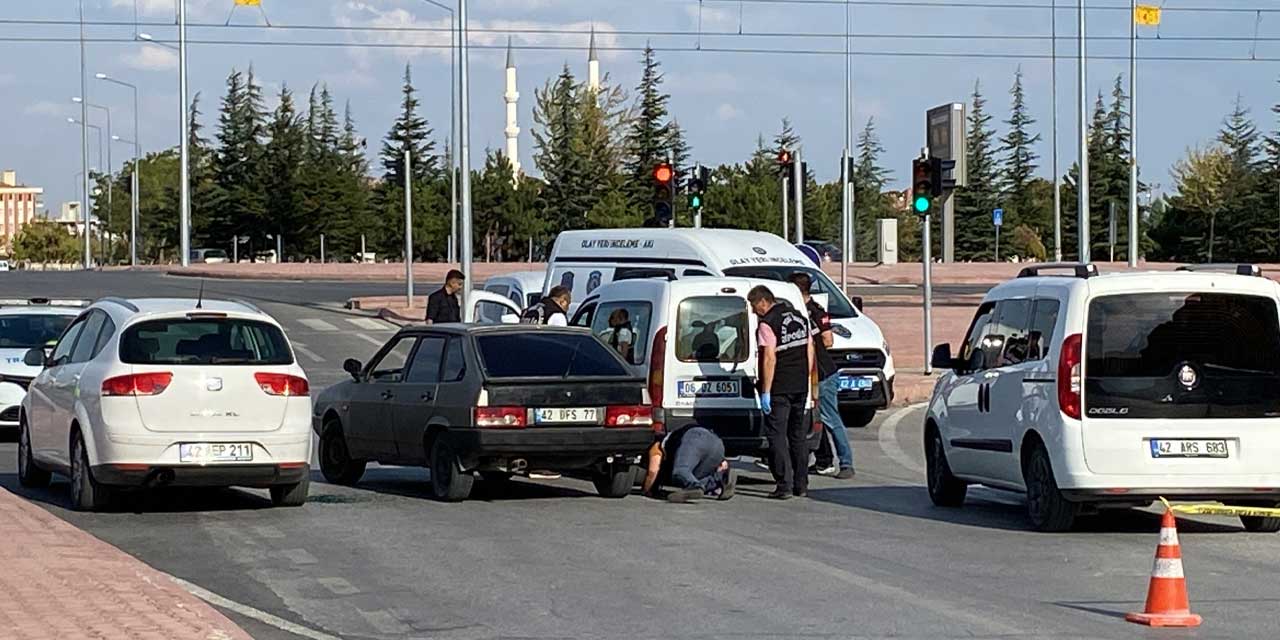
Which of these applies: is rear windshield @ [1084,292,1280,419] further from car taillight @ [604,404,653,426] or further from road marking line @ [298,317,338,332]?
road marking line @ [298,317,338,332]

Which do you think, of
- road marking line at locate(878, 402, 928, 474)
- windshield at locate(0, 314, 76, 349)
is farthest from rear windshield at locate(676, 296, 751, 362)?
windshield at locate(0, 314, 76, 349)

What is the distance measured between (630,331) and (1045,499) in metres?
5.02

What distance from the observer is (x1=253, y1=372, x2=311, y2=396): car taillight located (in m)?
14.3

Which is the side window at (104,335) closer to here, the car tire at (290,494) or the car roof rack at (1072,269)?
the car tire at (290,494)

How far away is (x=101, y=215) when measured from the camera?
129 m

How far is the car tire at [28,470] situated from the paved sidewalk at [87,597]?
421 cm

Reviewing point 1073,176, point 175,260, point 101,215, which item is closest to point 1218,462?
point 1073,176

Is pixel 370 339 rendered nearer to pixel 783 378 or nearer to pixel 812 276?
pixel 812 276

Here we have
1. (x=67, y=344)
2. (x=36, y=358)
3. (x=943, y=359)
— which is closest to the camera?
(x=943, y=359)

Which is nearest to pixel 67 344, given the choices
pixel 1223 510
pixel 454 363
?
pixel 454 363

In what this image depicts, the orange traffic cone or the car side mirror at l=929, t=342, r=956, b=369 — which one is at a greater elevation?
the car side mirror at l=929, t=342, r=956, b=369

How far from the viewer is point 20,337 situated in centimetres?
2228

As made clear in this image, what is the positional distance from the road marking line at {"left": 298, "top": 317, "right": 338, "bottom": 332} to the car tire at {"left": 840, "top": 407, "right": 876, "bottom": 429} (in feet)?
70.9

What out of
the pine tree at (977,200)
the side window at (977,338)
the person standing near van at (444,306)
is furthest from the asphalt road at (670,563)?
the pine tree at (977,200)
